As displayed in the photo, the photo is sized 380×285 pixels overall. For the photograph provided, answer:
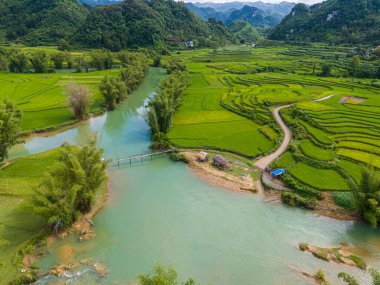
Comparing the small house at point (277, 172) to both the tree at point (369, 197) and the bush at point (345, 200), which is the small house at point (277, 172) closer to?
the bush at point (345, 200)

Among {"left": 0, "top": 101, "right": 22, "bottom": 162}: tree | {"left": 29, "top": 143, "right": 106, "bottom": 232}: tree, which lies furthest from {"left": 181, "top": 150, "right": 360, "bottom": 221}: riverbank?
{"left": 0, "top": 101, "right": 22, "bottom": 162}: tree

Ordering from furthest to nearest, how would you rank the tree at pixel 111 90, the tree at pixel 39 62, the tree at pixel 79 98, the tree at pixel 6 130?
1. the tree at pixel 39 62
2. the tree at pixel 111 90
3. the tree at pixel 79 98
4. the tree at pixel 6 130

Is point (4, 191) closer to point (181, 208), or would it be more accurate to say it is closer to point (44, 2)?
point (181, 208)

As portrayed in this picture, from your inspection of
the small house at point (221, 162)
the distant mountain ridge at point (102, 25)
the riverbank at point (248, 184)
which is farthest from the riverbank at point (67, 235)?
the distant mountain ridge at point (102, 25)

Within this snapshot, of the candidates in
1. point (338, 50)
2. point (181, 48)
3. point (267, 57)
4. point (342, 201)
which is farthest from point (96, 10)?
point (342, 201)

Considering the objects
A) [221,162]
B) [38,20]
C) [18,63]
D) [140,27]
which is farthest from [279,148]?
[38,20]
